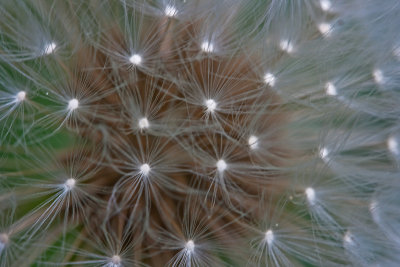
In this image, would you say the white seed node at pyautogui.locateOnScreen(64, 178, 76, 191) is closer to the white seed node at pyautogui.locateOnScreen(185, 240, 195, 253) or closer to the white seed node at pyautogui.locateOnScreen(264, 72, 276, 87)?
the white seed node at pyautogui.locateOnScreen(185, 240, 195, 253)

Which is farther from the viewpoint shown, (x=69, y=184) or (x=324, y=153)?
(x=324, y=153)

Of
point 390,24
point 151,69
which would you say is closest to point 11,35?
point 151,69

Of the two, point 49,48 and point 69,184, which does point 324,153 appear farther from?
point 49,48

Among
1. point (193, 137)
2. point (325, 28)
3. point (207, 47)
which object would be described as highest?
point (325, 28)

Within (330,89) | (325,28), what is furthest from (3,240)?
(325,28)

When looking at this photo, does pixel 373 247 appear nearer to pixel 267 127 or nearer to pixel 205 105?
pixel 267 127
